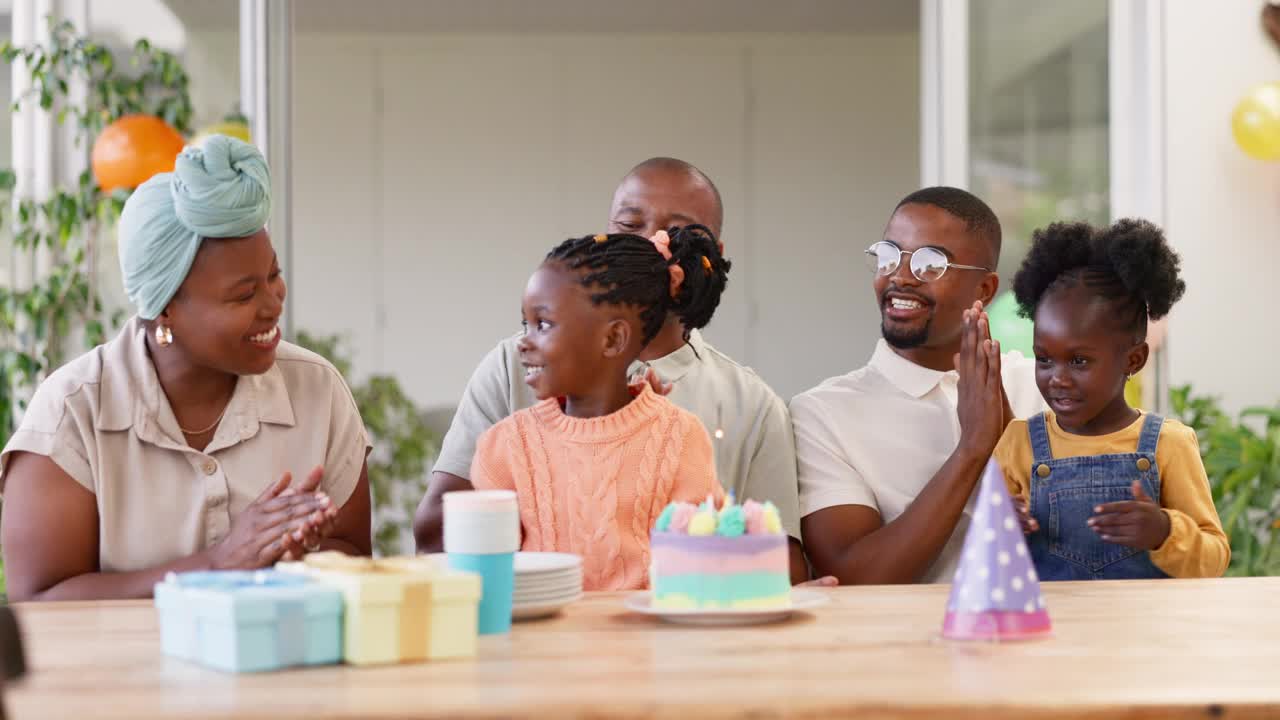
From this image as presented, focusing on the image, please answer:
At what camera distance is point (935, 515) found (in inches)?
82.3

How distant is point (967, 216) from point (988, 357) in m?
0.41

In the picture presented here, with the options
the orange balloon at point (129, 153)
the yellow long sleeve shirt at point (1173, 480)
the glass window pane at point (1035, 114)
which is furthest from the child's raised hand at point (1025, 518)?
the orange balloon at point (129, 153)

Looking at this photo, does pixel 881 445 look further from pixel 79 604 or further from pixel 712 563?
pixel 79 604

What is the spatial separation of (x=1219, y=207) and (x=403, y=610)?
4096 mm

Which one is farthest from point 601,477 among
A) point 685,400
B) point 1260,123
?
point 1260,123

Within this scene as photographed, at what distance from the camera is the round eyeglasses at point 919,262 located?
2.30 metres

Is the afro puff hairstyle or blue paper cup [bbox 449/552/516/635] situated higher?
the afro puff hairstyle

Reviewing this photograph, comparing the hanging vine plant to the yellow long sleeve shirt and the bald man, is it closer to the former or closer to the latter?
the bald man

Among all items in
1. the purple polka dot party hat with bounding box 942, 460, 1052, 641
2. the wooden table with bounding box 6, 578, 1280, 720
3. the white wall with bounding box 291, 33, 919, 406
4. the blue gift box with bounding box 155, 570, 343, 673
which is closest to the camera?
the wooden table with bounding box 6, 578, 1280, 720

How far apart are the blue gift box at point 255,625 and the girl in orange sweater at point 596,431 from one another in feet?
1.85

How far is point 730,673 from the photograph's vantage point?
120cm

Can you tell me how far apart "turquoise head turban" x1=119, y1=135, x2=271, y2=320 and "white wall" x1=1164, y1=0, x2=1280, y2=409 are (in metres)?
3.59

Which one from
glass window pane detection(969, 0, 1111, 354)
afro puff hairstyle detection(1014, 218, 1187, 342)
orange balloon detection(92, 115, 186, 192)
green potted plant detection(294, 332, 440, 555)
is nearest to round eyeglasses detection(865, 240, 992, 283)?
afro puff hairstyle detection(1014, 218, 1187, 342)

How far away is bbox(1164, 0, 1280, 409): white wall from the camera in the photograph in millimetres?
4535
